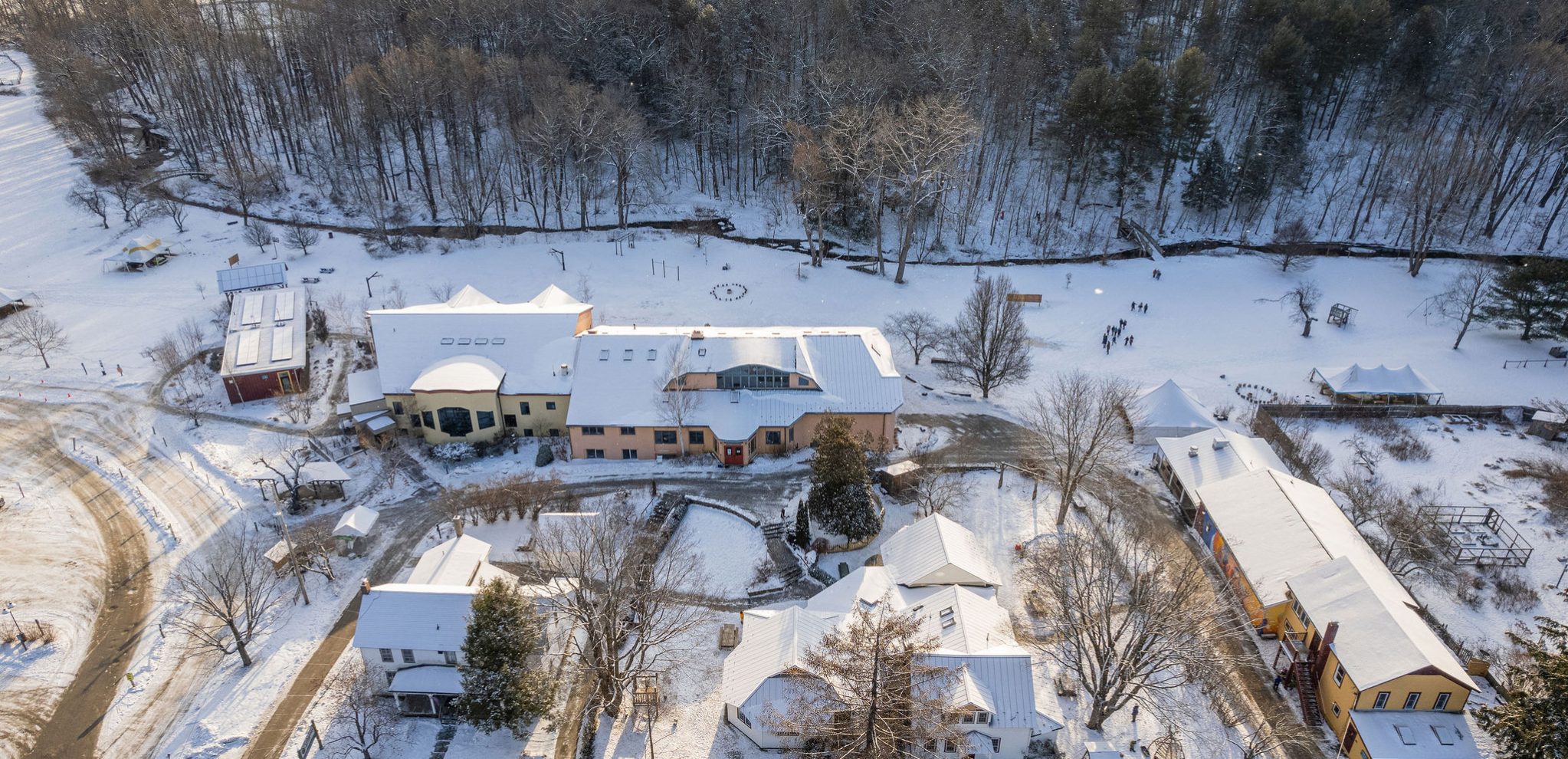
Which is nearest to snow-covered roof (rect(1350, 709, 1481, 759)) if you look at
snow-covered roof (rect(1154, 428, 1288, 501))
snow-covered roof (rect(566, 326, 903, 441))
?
snow-covered roof (rect(1154, 428, 1288, 501))

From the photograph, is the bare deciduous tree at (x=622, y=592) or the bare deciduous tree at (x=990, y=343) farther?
the bare deciduous tree at (x=990, y=343)

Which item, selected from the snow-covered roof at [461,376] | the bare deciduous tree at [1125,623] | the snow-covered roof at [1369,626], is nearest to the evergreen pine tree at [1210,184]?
the snow-covered roof at [1369,626]

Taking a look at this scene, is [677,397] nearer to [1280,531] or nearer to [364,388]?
[364,388]

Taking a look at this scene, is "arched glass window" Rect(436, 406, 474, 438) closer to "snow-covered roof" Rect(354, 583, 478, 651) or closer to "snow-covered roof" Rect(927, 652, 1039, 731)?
"snow-covered roof" Rect(354, 583, 478, 651)

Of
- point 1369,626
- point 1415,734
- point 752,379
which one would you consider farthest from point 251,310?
point 1415,734

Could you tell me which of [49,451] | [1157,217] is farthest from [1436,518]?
[49,451]

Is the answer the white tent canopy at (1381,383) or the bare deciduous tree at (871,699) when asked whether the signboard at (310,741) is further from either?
the white tent canopy at (1381,383)
